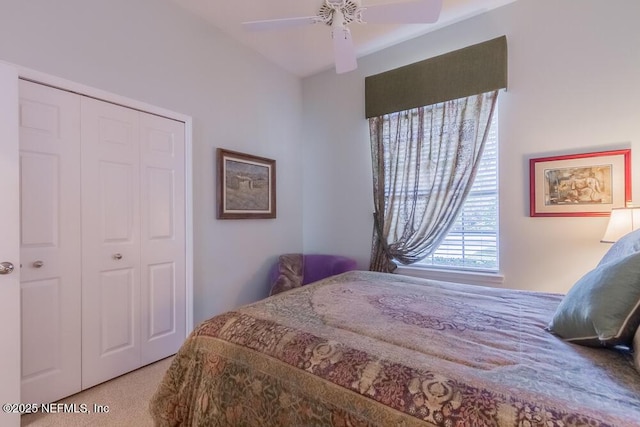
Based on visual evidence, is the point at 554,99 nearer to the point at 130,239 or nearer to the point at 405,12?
the point at 405,12

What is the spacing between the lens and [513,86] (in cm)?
259

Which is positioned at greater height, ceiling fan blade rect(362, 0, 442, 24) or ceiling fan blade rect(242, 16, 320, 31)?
ceiling fan blade rect(242, 16, 320, 31)

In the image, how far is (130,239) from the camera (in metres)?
2.32

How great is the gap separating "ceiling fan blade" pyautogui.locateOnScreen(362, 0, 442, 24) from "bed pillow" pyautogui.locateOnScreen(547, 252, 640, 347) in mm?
1573

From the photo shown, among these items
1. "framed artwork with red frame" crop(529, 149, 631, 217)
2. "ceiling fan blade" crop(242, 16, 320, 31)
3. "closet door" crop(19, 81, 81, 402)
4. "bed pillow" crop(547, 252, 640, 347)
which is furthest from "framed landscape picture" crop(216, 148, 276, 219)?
"bed pillow" crop(547, 252, 640, 347)

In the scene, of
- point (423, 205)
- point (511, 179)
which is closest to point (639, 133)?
point (511, 179)

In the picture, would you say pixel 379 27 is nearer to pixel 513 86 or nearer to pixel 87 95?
pixel 513 86

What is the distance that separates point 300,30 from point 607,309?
3101 mm

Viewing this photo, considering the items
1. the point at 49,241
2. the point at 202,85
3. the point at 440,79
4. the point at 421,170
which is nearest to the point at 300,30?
the point at 202,85

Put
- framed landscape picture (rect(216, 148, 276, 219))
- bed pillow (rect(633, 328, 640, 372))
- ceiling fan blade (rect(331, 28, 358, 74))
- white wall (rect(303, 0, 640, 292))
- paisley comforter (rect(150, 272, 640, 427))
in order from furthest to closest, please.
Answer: framed landscape picture (rect(216, 148, 276, 219)) < white wall (rect(303, 0, 640, 292)) < ceiling fan blade (rect(331, 28, 358, 74)) < bed pillow (rect(633, 328, 640, 372)) < paisley comforter (rect(150, 272, 640, 427))

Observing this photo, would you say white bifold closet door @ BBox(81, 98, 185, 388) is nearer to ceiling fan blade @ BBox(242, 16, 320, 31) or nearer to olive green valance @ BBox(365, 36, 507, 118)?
ceiling fan blade @ BBox(242, 16, 320, 31)

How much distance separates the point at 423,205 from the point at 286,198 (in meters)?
1.66

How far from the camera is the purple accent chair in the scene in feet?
10.8

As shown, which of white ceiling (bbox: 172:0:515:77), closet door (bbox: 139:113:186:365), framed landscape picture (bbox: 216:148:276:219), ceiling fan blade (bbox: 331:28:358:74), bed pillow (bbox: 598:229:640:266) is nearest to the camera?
bed pillow (bbox: 598:229:640:266)
